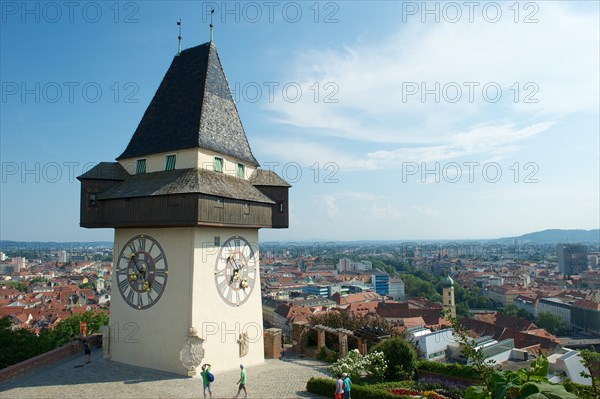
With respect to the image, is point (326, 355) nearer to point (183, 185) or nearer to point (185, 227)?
point (185, 227)

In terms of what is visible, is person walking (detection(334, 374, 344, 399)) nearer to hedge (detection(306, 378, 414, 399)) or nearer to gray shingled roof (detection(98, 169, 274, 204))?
hedge (detection(306, 378, 414, 399))

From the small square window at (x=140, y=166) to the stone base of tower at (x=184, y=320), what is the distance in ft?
8.08

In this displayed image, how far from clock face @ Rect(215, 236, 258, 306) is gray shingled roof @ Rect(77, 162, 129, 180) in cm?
528

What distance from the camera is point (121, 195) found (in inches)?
637

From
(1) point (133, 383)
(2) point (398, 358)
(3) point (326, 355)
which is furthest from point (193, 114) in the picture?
(2) point (398, 358)

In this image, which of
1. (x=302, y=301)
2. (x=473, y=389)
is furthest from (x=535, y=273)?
(x=473, y=389)

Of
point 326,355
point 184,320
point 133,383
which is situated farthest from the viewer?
point 326,355

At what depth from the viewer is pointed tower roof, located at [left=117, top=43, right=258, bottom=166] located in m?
17.1

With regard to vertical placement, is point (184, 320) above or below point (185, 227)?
below

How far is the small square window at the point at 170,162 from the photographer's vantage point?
667 inches

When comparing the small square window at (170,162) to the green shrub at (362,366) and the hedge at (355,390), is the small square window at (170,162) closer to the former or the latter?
the hedge at (355,390)

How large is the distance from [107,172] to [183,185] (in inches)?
175

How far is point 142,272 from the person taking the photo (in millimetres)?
Result: 16406

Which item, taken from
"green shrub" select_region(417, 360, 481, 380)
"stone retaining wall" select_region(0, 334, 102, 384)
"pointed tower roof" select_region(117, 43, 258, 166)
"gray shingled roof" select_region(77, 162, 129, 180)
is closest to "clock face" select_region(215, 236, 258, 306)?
"pointed tower roof" select_region(117, 43, 258, 166)
